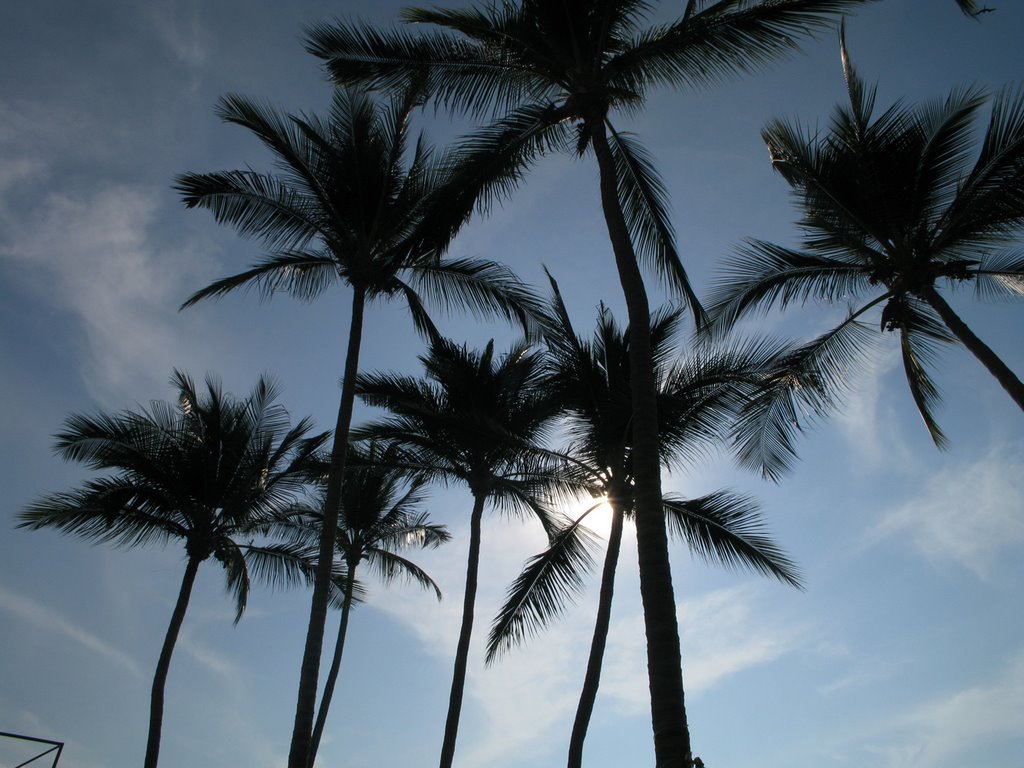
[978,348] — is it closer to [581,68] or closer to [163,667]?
[581,68]

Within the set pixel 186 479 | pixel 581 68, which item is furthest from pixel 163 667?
pixel 581 68

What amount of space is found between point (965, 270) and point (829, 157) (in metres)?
2.45

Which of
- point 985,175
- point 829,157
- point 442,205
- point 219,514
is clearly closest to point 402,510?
point 219,514

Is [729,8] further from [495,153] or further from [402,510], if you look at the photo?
[402,510]

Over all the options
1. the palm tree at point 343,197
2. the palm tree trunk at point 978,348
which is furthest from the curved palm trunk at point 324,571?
the palm tree trunk at point 978,348

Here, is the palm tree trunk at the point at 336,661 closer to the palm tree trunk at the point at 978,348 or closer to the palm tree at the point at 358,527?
the palm tree at the point at 358,527

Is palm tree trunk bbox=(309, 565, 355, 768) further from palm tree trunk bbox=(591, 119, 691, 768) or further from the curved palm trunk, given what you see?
palm tree trunk bbox=(591, 119, 691, 768)

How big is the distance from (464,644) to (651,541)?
845cm

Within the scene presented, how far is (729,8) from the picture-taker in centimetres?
977

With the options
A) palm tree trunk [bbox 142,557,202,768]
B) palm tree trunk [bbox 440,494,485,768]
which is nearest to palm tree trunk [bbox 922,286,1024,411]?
palm tree trunk [bbox 440,494,485,768]

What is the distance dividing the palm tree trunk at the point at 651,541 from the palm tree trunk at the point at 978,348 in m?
4.87

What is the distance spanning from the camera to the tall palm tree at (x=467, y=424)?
1406cm

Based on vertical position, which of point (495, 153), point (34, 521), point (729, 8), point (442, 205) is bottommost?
point (34, 521)

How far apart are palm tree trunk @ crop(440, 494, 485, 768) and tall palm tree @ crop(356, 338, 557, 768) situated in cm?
2
